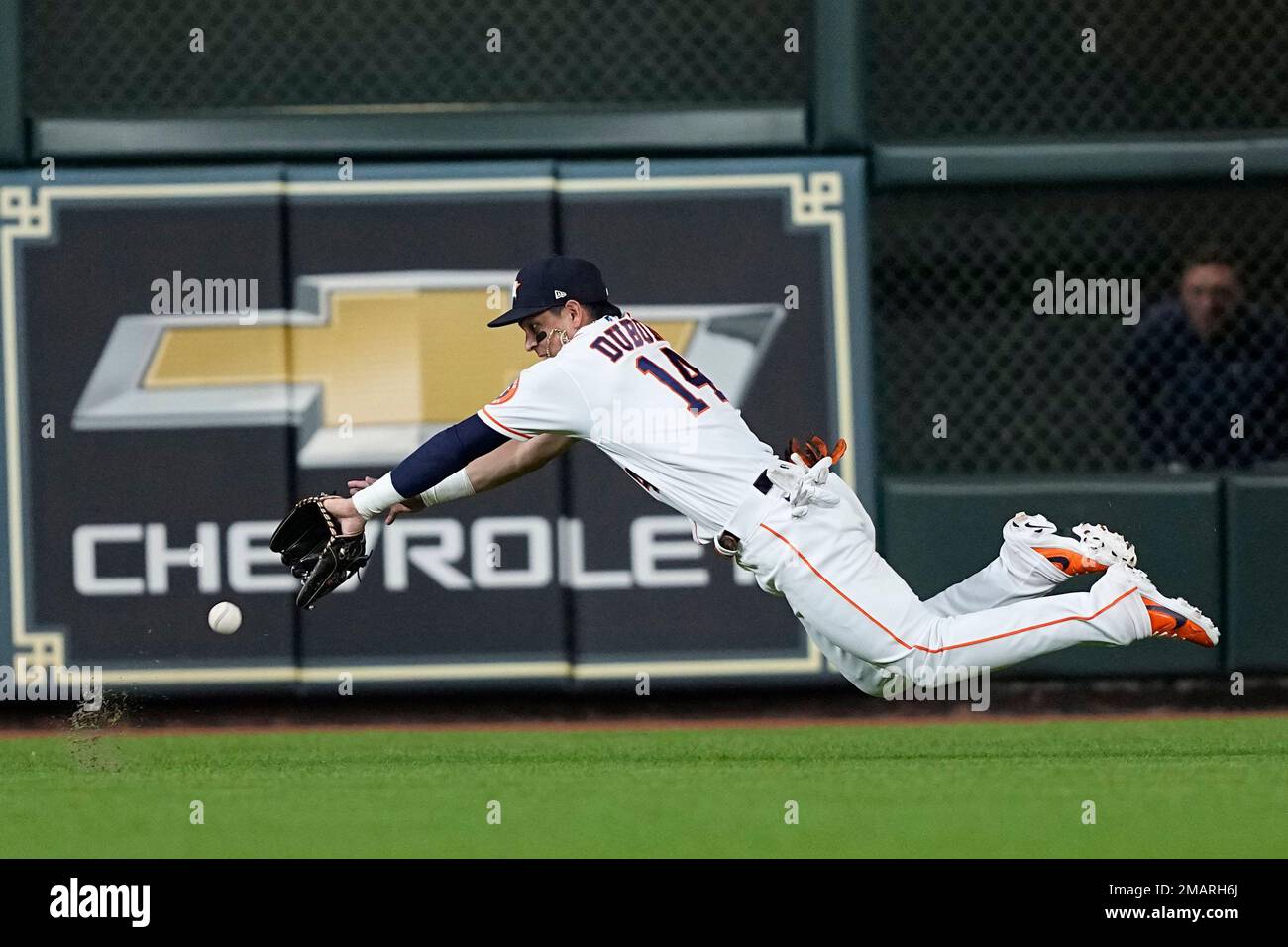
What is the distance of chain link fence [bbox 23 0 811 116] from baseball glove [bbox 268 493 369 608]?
157 inches

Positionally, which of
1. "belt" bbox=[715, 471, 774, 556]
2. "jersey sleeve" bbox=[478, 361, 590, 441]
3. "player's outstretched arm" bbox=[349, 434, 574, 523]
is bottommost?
"belt" bbox=[715, 471, 774, 556]

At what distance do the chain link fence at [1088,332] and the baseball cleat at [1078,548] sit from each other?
10.4ft

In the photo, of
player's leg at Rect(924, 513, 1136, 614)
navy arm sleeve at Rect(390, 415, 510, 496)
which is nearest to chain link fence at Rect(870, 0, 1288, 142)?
player's leg at Rect(924, 513, 1136, 614)

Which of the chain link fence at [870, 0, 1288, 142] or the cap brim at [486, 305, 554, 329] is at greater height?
the chain link fence at [870, 0, 1288, 142]

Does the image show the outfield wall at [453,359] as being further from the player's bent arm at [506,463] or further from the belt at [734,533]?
the belt at [734,533]

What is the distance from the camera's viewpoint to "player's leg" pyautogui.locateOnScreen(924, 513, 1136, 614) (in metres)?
6.41

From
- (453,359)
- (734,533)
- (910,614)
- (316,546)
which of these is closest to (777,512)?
(734,533)

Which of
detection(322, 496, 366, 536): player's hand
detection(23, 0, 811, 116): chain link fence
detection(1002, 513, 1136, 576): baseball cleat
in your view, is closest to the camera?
detection(322, 496, 366, 536): player's hand

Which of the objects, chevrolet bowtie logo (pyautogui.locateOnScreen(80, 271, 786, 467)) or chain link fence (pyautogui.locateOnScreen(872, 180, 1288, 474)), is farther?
chain link fence (pyautogui.locateOnScreen(872, 180, 1288, 474))

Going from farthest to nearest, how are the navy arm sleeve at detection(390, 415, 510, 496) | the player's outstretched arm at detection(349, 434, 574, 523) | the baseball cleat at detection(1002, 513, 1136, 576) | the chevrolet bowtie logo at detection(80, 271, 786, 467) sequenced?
the chevrolet bowtie logo at detection(80, 271, 786, 467)
the baseball cleat at detection(1002, 513, 1136, 576)
the player's outstretched arm at detection(349, 434, 574, 523)
the navy arm sleeve at detection(390, 415, 510, 496)

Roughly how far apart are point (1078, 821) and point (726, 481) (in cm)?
170

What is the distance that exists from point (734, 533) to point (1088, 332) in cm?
405

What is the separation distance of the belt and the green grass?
0.97 metres

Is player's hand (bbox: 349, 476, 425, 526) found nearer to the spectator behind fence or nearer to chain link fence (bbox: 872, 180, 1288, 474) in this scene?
chain link fence (bbox: 872, 180, 1288, 474)
